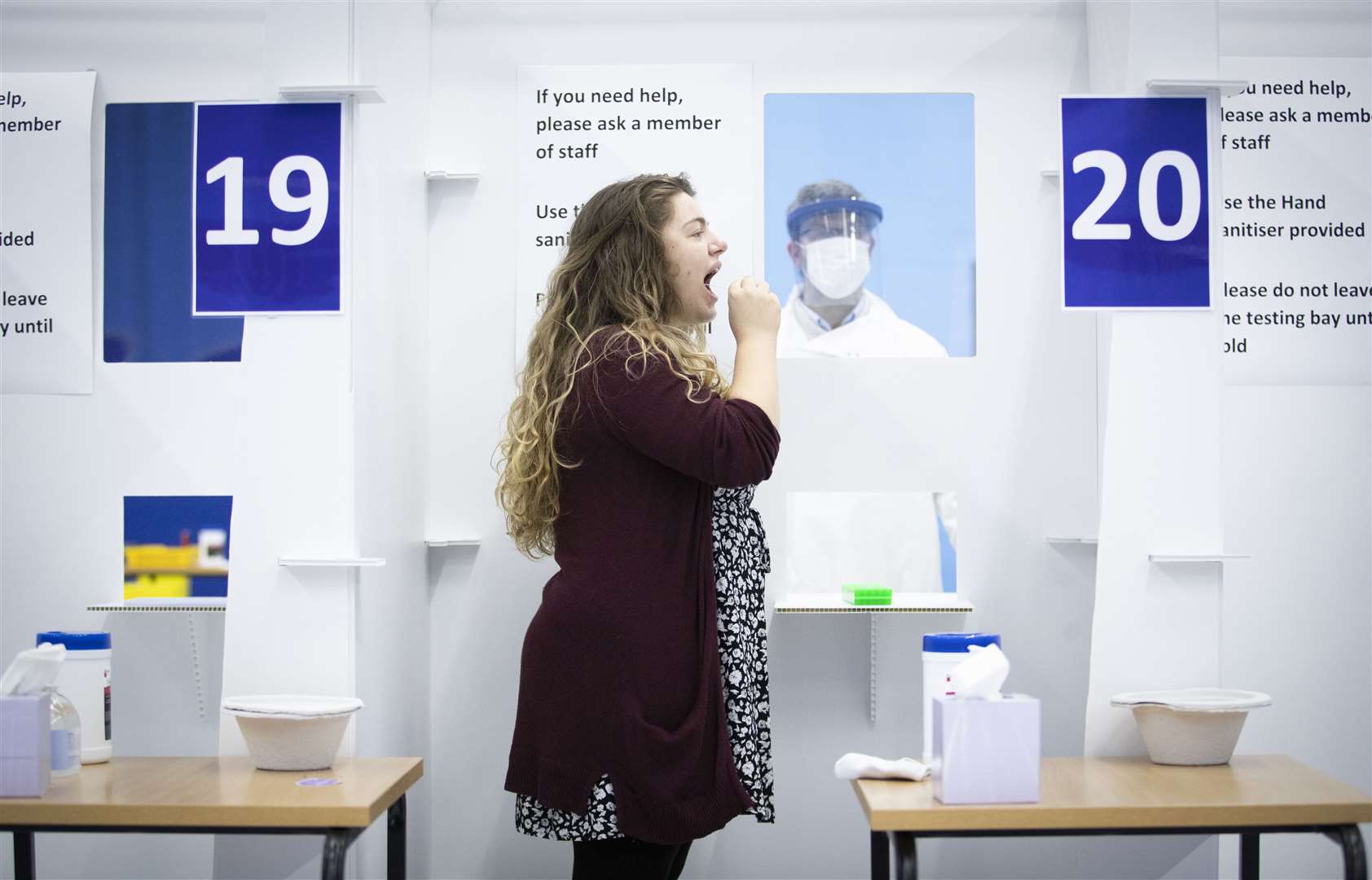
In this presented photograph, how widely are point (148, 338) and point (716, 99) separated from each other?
172cm

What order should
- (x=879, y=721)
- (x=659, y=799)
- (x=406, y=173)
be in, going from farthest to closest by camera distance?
(x=879, y=721), (x=406, y=173), (x=659, y=799)

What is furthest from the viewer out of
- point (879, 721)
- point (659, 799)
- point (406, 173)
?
point (879, 721)

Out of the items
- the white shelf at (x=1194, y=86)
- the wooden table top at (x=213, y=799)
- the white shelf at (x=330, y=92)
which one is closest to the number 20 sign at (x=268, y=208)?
the white shelf at (x=330, y=92)

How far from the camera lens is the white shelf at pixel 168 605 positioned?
3012 millimetres

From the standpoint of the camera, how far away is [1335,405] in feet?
10.5

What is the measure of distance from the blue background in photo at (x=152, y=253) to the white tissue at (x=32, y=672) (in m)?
1.40

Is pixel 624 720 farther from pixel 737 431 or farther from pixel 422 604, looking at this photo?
pixel 422 604

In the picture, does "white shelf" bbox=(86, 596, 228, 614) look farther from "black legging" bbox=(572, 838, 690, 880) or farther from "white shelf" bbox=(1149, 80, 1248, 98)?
"white shelf" bbox=(1149, 80, 1248, 98)

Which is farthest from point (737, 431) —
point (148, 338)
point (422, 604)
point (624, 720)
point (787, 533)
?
point (148, 338)

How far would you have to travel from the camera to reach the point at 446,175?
3.15 meters

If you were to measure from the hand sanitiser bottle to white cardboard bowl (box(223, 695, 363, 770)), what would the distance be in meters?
0.27

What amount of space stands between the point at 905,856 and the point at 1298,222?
2.39 m

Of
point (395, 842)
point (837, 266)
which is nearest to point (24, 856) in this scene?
point (395, 842)

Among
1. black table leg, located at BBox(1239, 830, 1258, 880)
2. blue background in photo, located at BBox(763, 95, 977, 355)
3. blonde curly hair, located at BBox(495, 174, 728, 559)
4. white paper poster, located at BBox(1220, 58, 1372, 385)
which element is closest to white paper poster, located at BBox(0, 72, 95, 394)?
blonde curly hair, located at BBox(495, 174, 728, 559)
